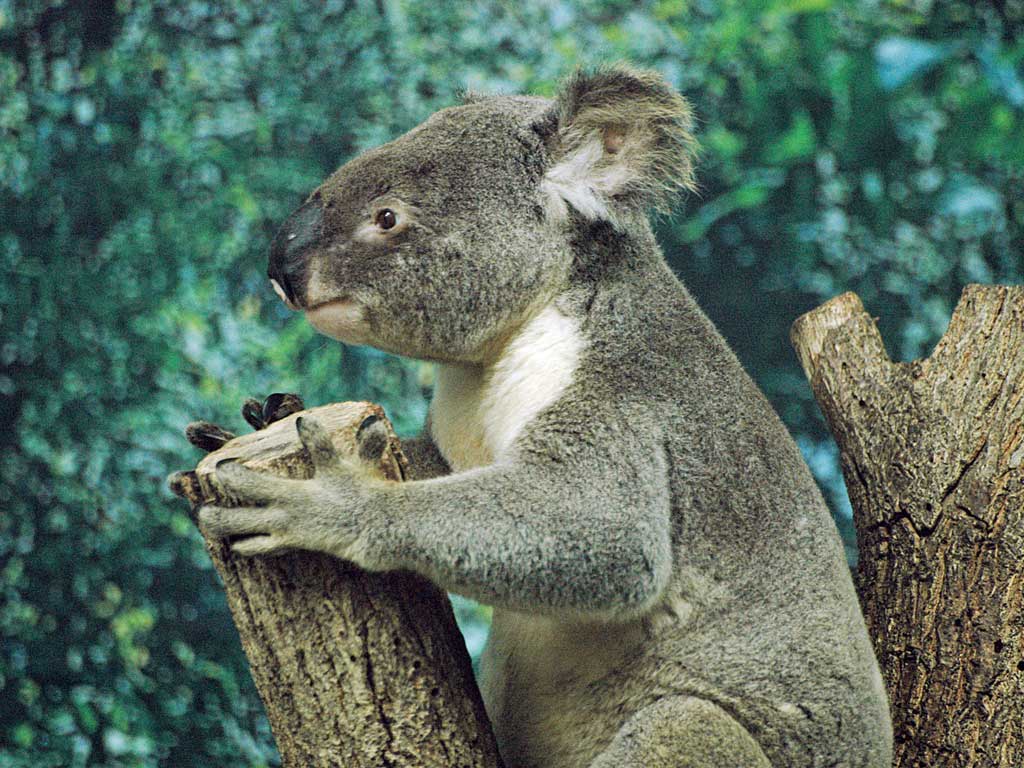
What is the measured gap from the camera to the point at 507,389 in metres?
2.18

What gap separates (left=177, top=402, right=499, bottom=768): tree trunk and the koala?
0.18 m

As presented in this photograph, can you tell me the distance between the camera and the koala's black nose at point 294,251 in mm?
2080

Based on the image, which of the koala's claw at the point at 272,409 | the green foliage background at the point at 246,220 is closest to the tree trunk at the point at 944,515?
the koala's claw at the point at 272,409

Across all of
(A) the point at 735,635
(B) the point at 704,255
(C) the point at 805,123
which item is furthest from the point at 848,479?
(C) the point at 805,123

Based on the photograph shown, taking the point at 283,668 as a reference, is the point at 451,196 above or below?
above

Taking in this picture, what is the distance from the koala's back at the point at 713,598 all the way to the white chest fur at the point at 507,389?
1.5 inches

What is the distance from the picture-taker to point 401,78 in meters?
4.25

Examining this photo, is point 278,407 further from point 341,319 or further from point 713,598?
point 713,598

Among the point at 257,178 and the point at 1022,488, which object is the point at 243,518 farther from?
the point at 257,178

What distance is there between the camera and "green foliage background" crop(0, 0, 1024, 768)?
13.0 ft

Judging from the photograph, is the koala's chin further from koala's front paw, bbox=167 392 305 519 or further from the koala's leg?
the koala's leg

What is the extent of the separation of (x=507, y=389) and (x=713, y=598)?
571 mm

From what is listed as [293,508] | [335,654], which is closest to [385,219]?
[293,508]

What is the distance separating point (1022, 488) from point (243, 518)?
1680mm
